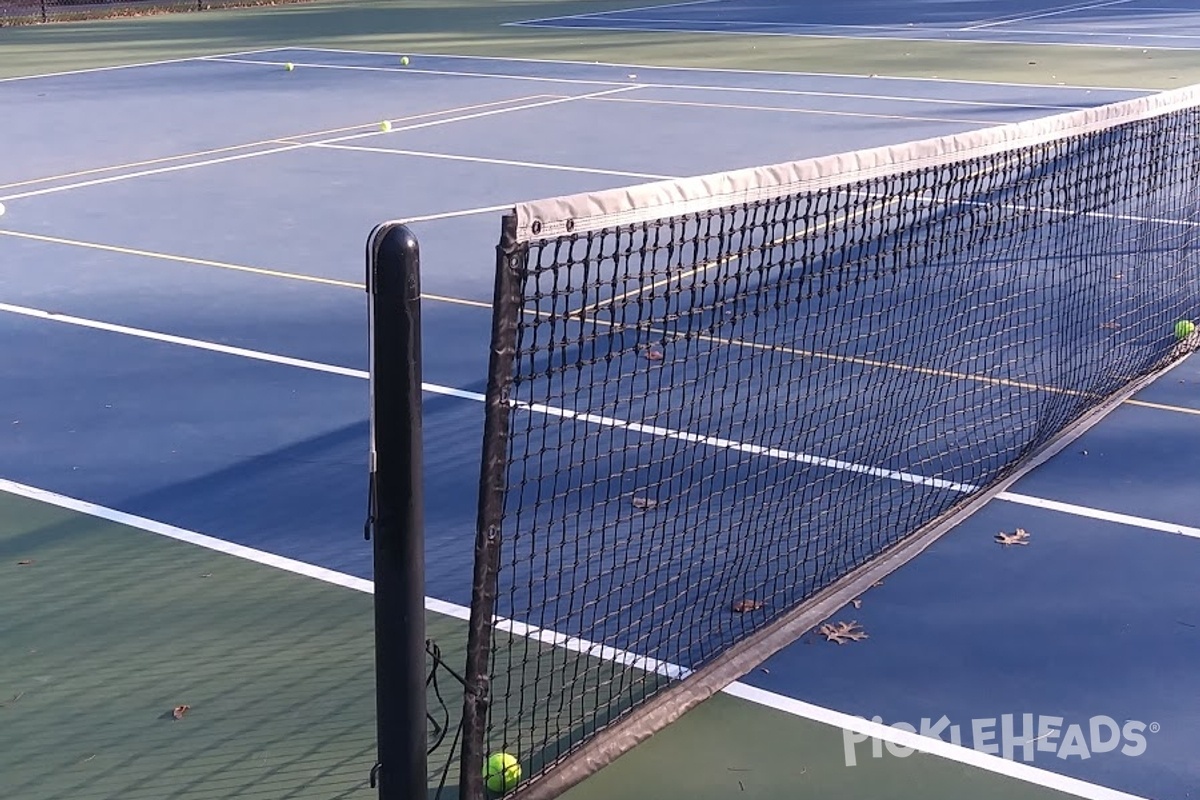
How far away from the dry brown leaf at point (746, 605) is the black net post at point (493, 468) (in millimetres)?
1469

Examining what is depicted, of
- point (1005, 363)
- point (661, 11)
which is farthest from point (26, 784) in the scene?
point (661, 11)

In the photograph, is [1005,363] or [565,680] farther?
[1005,363]

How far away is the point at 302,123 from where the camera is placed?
15594mm

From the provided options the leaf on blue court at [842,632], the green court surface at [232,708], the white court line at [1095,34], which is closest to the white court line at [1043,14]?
the white court line at [1095,34]

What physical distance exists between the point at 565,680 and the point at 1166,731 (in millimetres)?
1646

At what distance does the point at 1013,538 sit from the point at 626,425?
5.13 feet

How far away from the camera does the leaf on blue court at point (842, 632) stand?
4926mm

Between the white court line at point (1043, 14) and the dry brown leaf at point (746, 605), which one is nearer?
the dry brown leaf at point (746, 605)

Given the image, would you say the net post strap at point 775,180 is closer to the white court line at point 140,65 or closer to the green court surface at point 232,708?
the green court surface at point 232,708

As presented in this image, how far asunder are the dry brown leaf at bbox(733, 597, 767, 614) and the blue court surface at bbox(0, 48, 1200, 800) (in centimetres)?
28

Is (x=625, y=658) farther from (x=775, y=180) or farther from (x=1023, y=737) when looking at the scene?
(x=775, y=180)

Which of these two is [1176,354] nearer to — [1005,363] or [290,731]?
[1005,363]

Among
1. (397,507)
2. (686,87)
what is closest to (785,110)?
(686,87)

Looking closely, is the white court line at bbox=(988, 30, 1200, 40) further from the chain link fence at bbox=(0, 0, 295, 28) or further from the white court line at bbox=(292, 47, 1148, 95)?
the chain link fence at bbox=(0, 0, 295, 28)
